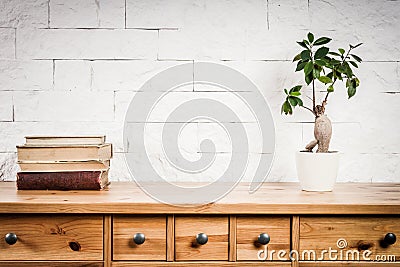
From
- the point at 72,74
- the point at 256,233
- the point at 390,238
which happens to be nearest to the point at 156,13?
the point at 72,74

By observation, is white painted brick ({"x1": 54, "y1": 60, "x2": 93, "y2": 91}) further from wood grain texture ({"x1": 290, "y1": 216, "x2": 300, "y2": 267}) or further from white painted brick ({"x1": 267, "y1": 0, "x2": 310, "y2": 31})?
wood grain texture ({"x1": 290, "y1": 216, "x2": 300, "y2": 267})

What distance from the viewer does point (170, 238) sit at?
1.60m

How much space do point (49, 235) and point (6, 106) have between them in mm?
738

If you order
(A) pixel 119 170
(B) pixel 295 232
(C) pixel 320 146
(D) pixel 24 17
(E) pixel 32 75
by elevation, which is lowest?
(B) pixel 295 232

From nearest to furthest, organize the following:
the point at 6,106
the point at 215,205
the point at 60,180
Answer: the point at 215,205
the point at 60,180
the point at 6,106

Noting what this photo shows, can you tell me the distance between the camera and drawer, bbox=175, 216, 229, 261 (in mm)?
1601

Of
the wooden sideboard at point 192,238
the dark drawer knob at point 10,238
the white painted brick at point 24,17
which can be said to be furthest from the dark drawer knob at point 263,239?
the white painted brick at point 24,17

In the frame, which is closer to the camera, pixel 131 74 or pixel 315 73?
pixel 315 73

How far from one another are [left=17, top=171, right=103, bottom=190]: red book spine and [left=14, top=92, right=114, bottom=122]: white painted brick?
0.37m

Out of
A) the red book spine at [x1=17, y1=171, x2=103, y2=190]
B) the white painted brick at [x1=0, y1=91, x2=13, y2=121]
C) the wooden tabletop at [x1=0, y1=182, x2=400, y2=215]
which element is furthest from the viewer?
the white painted brick at [x1=0, y1=91, x2=13, y2=121]

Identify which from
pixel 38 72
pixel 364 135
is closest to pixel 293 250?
pixel 364 135

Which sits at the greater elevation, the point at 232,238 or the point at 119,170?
the point at 119,170

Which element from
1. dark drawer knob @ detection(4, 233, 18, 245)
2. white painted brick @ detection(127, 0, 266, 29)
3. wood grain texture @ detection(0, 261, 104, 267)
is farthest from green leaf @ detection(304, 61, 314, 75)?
dark drawer knob @ detection(4, 233, 18, 245)

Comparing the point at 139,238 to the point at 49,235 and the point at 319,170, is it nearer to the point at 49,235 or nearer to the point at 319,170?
the point at 49,235
